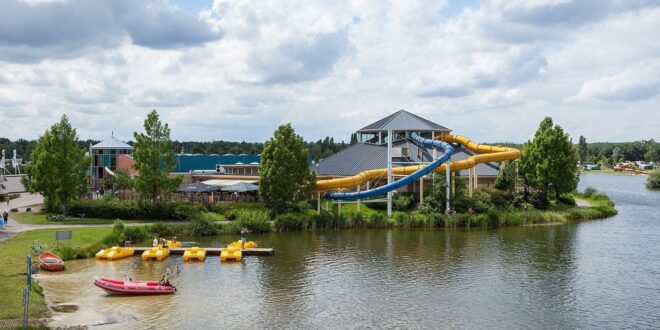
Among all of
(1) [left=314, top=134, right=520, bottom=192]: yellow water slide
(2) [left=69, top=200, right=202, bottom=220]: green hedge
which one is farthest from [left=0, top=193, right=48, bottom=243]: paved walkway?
(1) [left=314, top=134, right=520, bottom=192]: yellow water slide

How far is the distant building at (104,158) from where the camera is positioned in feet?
287

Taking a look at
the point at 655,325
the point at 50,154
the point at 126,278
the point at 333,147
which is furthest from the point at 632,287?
the point at 333,147

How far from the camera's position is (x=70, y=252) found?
45.9 metres

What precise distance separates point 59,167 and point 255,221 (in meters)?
20.5

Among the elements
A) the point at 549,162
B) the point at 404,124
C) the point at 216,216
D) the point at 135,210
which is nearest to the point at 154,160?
the point at 135,210

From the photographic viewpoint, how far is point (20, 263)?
39844 millimetres

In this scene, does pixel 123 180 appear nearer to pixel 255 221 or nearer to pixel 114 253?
pixel 255 221

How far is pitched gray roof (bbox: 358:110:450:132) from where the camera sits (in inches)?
3369

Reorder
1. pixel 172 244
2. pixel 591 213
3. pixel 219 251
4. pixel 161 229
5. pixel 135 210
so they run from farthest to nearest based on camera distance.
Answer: pixel 591 213 → pixel 135 210 → pixel 161 229 → pixel 172 244 → pixel 219 251

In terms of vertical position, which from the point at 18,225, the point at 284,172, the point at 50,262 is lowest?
the point at 50,262

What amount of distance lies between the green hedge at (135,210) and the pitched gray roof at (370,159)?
2184cm

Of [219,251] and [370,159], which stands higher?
[370,159]

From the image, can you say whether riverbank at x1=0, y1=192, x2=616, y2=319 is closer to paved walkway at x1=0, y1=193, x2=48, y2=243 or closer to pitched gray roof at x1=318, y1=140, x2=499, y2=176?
paved walkway at x1=0, y1=193, x2=48, y2=243

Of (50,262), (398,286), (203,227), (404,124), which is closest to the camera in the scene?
(398,286)
